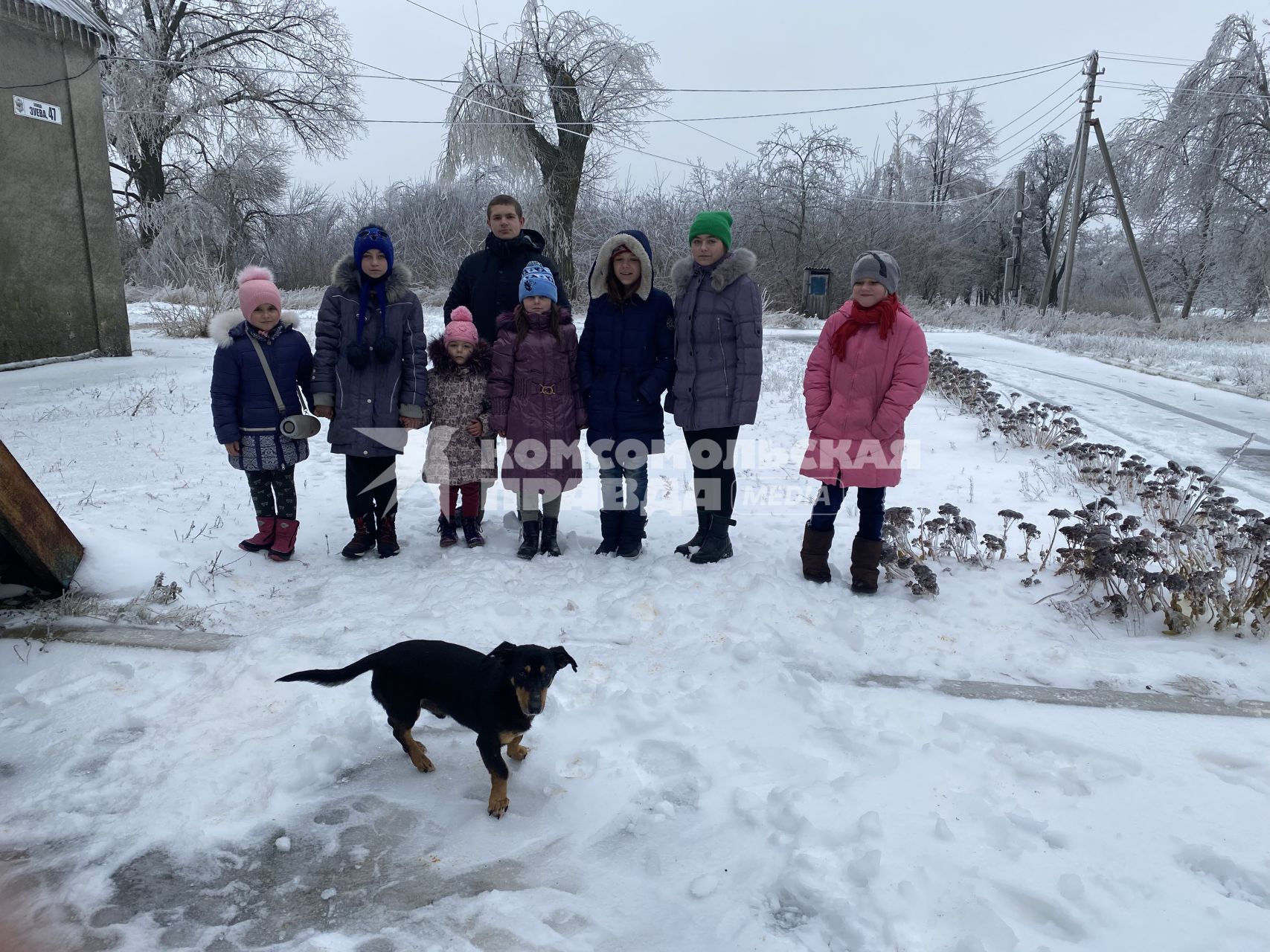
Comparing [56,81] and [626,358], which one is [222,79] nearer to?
[56,81]

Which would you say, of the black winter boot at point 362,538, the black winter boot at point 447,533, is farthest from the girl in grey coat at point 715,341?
the black winter boot at point 362,538

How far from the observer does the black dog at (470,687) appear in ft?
7.11

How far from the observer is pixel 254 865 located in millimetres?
2084

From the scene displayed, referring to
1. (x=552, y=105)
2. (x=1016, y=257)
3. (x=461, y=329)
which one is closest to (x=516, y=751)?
(x=461, y=329)

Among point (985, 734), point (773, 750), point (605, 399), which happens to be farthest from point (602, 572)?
point (985, 734)

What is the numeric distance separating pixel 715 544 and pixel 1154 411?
7.38 m

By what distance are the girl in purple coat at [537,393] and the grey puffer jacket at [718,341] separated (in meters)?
0.64

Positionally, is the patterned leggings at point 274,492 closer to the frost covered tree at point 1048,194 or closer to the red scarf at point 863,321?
the red scarf at point 863,321

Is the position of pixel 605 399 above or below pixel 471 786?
above

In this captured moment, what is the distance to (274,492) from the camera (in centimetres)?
426

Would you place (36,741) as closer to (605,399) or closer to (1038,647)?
(605,399)

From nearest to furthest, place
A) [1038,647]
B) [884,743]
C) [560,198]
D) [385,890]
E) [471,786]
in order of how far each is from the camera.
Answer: [385,890] < [471,786] < [884,743] < [1038,647] < [560,198]

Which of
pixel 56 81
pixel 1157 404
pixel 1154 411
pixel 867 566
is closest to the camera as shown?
pixel 867 566

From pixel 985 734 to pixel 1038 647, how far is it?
0.87 meters
